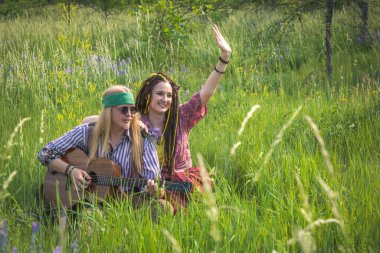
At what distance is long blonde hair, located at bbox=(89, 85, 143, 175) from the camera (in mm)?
3984

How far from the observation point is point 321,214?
2805mm

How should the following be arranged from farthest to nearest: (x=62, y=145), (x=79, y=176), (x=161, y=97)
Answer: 1. (x=161, y=97)
2. (x=62, y=145)
3. (x=79, y=176)

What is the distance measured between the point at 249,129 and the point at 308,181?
170cm

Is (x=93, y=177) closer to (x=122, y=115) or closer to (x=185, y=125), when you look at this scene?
(x=122, y=115)

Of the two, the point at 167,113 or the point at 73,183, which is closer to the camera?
the point at 73,183

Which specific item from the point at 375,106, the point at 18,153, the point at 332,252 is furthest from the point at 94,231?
the point at 375,106

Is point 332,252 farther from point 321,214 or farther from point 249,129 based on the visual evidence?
point 249,129

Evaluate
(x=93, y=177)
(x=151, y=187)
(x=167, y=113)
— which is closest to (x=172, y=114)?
(x=167, y=113)

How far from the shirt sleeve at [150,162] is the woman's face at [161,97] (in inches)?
15.0

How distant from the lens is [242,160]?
4.14 metres

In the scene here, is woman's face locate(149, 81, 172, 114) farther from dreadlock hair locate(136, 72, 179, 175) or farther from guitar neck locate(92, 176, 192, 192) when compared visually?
guitar neck locate(92, 176, 192, 192)

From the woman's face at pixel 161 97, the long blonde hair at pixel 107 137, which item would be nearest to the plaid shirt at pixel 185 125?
the woman's face at pixel 161 97

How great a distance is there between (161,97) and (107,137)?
58cm

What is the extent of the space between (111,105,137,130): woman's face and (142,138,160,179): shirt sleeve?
205 millimetres
